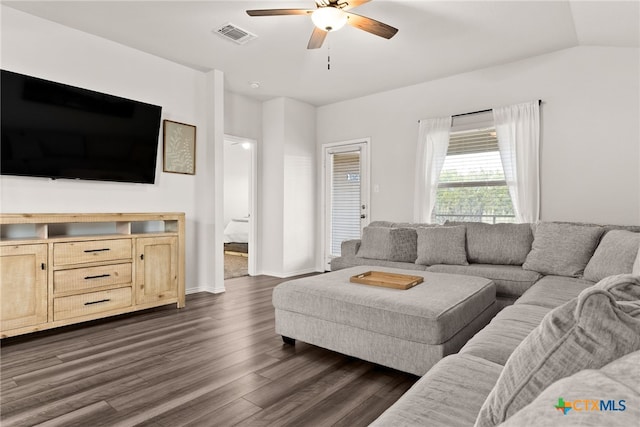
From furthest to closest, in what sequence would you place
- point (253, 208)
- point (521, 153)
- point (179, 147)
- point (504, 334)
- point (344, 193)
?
1. point (344, 193)
2. point (253, 208)
3. point (179, 147)
4. point (521, 153)
5. point (504, 334)

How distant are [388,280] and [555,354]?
192 cm

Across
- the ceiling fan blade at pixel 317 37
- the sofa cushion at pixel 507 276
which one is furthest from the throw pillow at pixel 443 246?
the ceiling fan blade at pixel 317 37

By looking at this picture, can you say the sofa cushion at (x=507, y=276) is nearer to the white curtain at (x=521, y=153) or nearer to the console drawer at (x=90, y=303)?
the white curtain at (x=521, y=153)

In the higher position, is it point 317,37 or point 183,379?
point 317,37

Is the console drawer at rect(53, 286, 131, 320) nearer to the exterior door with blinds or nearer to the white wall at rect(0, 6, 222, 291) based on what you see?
the white wall at rect(0, 6, 222, 291)

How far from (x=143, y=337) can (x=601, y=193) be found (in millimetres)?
4377

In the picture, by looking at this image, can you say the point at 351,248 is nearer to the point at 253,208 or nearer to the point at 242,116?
the point at 253,208

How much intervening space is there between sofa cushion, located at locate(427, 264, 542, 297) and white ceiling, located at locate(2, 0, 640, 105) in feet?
7.02

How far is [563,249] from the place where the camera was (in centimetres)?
310

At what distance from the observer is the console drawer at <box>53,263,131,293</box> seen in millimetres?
2977

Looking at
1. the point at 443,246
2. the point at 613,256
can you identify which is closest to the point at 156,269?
the point at 443,246

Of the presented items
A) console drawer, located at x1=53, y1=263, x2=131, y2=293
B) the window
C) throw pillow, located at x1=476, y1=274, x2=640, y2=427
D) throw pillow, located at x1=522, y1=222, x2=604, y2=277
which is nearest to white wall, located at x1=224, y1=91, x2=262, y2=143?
console drawer, located at x1=53, y1=263, x2=131, y2=293

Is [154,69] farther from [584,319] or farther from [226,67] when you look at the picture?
[584,319]

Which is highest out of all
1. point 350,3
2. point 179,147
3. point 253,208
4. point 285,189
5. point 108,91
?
point 350,3
